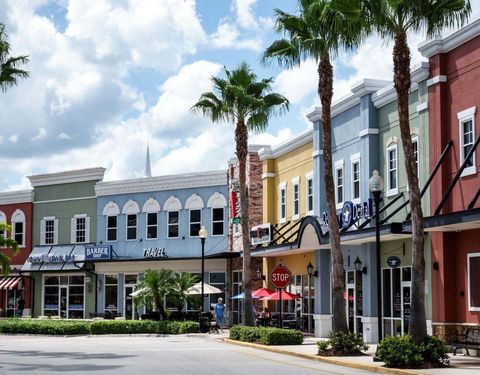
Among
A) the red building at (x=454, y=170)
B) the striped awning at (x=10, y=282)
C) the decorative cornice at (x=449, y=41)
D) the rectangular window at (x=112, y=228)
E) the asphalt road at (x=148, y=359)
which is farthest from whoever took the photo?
the striped awning at (x=10, y=282)

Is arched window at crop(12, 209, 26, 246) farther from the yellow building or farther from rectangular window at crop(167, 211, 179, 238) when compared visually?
the yellow building

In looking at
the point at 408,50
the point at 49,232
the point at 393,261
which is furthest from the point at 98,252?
the point at 408,50

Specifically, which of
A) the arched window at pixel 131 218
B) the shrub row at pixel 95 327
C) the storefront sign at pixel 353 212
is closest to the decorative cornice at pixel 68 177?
the arched window at pixel 131 218

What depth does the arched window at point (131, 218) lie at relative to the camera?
181ft

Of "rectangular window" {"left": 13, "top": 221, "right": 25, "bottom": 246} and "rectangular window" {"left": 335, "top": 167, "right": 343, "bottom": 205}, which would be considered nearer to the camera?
"rectangular window" {"left": 335, "top": 167, "right": 343, "bottom": 205}

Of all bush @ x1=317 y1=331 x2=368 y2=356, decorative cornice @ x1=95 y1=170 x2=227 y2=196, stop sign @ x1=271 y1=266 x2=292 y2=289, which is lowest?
bush @ x1=317 y1=331 x2=368 y2=356

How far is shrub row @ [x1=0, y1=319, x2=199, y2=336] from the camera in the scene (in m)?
40.7

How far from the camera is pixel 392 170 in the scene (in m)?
32.4

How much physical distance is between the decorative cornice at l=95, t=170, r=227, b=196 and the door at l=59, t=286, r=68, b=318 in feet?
21.5

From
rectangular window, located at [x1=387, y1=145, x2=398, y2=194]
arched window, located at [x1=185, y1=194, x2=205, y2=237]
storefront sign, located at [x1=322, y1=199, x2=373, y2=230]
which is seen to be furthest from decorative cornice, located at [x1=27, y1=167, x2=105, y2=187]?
rectangular window, located at [x1=387, y1=145, x2=398, y2=194]

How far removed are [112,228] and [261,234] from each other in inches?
605

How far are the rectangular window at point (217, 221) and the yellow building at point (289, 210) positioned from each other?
6.07 meters

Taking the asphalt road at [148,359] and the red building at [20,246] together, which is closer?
the asphalt road at [148,359]

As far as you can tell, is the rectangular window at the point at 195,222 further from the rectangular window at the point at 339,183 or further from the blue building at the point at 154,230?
the rectangular window at the point at 339,183
